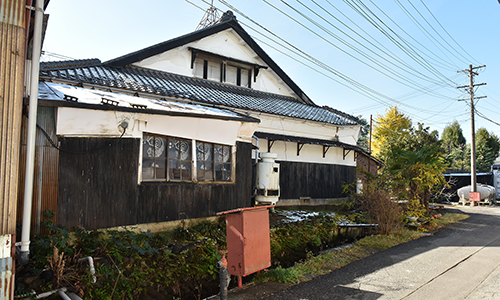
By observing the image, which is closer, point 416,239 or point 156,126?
point 156,126

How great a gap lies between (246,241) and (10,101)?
3.87 metres

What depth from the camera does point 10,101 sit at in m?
3.55

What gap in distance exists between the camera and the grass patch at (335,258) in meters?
5.81

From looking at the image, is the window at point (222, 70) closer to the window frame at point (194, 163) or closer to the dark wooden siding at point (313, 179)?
the dark wooden siding at point (313, 179)

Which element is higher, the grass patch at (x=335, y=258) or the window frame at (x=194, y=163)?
the window frame at (x=194, y=163)

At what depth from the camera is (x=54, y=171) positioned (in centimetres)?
505

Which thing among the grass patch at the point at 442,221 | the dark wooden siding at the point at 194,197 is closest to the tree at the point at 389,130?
the grass patch at the point at 442,221

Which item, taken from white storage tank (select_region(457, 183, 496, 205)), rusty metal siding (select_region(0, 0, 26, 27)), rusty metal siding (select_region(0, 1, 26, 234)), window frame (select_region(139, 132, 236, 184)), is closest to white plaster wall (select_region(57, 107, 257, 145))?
window frame (select_region(139, 132, 236, 184))

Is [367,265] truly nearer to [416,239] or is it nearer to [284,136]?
[416,239]

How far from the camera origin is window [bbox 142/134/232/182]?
255 inches

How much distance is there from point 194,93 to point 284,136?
390cm

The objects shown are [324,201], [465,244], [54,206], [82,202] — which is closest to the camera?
[54,206]

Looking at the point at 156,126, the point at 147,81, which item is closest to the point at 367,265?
the point at 156,126

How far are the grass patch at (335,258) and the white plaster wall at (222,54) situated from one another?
9.09m
